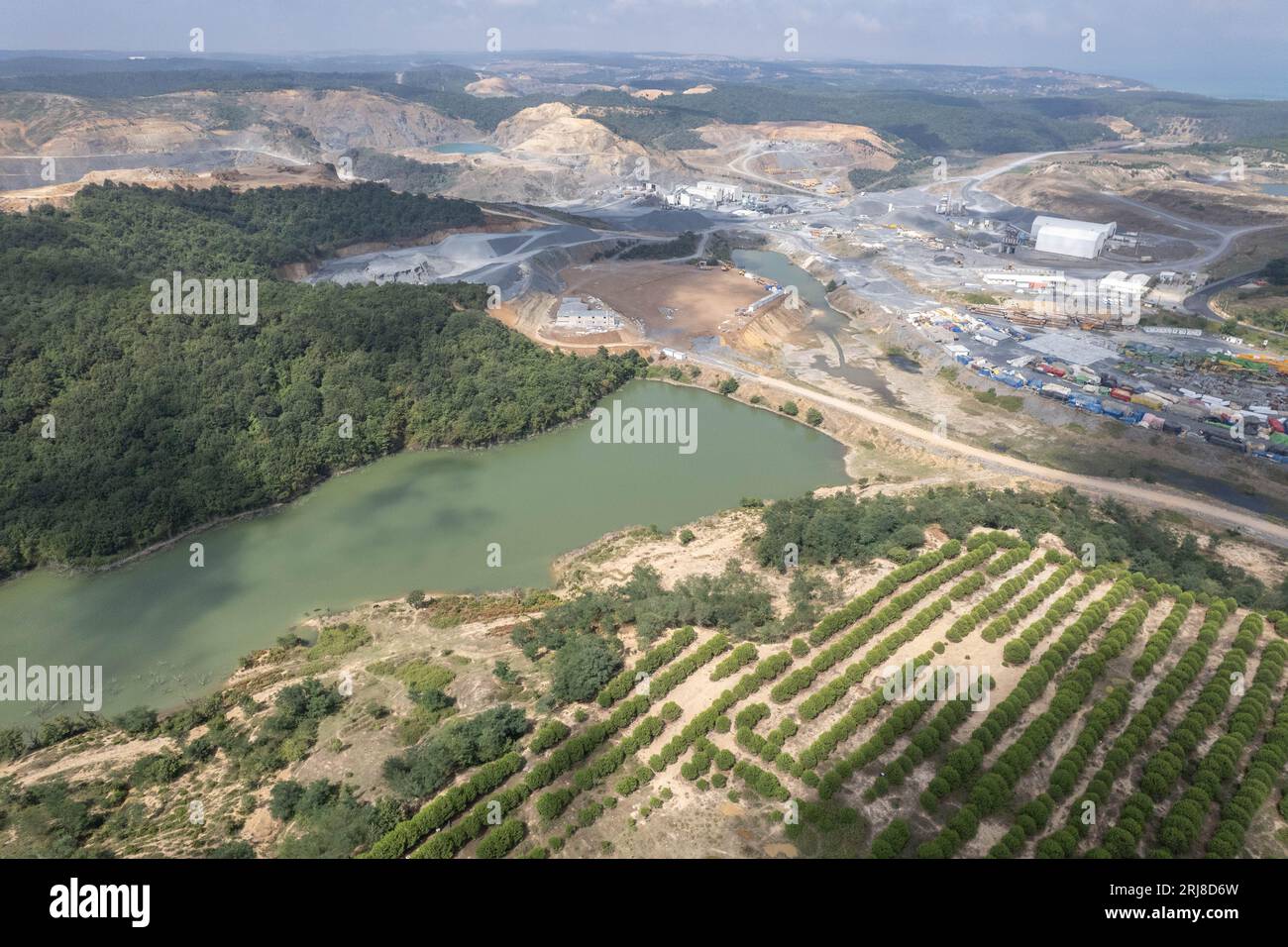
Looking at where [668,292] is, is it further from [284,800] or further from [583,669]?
[284,800]

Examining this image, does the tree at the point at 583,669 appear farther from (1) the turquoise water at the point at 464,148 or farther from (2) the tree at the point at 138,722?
(1) the turquoise water at the point at 464,148

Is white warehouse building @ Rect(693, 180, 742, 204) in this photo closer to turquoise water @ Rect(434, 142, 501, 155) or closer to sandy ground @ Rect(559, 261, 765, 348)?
sandy ground @ Rect(559, 261, 765, 348)

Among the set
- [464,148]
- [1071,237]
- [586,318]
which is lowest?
[586,318]

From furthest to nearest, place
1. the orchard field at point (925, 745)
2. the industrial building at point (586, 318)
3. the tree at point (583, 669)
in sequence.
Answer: the industrial building at point (586, 318)
the tree at point (583, 669)
the orchard field at point (925, 745)

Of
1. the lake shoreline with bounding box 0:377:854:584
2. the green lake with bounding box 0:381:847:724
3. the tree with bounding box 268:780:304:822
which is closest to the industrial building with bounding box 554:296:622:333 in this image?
the lake shoreline with bounding box 0:377:854:584

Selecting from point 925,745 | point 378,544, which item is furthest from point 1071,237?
point 378,544

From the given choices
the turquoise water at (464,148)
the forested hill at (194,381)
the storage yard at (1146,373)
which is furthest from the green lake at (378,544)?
the turquoise water at (464,148)
